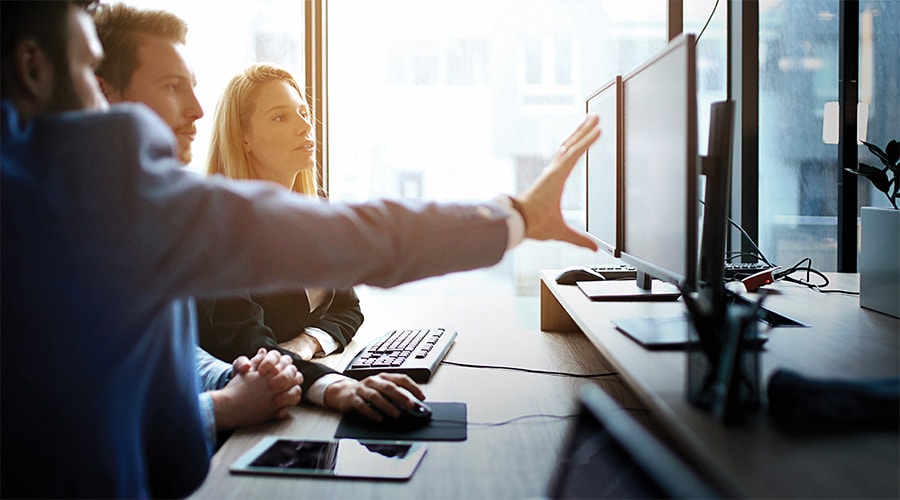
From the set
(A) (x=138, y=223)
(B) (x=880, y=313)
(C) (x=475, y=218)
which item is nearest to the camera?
(A) (x=138, y=223)

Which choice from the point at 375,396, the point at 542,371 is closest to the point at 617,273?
the point at 542,371

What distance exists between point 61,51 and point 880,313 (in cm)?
152

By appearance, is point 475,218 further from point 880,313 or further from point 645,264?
point 880,313

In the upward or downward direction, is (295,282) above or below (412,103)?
below

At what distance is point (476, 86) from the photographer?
131 inches

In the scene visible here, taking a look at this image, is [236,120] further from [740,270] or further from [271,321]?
[740,270]

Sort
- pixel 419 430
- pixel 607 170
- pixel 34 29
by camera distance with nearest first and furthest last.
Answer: pixel 34 29, pixel 419 430, pixel 607 170

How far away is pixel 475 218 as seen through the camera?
88cm

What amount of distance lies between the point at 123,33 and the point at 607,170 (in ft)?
3.44

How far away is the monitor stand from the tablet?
0.77m

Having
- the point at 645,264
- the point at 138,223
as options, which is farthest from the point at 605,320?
the point at 138,223

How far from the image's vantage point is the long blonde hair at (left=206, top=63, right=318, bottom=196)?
2035 millimetres

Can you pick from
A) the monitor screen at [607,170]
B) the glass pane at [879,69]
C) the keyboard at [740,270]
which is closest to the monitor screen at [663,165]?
the monitor screen at [607,170]

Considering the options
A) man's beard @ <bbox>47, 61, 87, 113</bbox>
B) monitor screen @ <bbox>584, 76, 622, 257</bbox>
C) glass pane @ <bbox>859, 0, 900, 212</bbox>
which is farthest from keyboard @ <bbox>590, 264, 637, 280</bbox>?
man's beard @ <bbox>47, 61, 87, 113</bbox>
